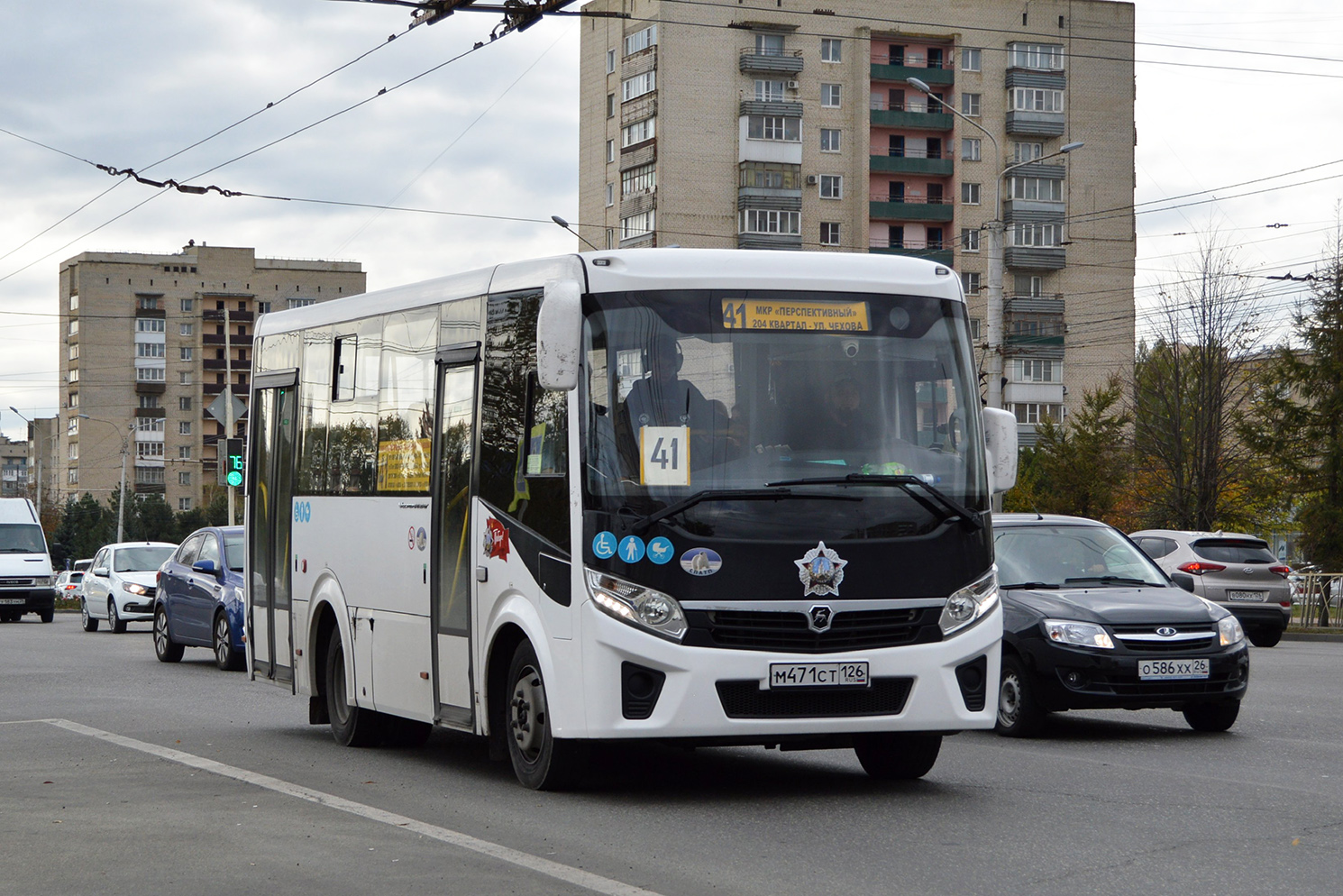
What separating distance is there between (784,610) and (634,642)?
746mm

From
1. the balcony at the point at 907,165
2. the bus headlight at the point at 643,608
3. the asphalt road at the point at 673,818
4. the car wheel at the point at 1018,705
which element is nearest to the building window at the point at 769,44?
the balcony at the point at 907,165

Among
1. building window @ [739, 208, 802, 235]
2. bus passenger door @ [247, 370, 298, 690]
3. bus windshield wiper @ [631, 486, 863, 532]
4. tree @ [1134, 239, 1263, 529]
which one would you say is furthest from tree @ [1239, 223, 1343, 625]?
bus windshield wiper @ [631, 486, 863, 532]

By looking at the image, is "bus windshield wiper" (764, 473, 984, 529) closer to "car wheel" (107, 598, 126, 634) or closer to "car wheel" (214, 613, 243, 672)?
"car wheel" (214, 613, 243, 672)

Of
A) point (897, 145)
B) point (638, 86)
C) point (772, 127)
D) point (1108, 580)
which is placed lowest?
point (1108, 580)

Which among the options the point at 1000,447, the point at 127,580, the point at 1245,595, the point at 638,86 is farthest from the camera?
the point at 638,86

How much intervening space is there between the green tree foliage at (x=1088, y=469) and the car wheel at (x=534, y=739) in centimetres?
5127

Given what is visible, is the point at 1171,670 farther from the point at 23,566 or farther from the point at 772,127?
the point at 772,127

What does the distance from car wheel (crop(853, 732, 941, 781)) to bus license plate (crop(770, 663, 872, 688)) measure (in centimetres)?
89

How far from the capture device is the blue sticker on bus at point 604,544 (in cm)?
894

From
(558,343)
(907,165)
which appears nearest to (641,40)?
(907,165)

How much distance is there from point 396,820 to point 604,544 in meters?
1.61

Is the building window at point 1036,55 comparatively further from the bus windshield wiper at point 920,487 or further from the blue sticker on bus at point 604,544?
the blue sticker on bus at point 604,544

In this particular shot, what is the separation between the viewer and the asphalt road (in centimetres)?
712

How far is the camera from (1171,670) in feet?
41.0
